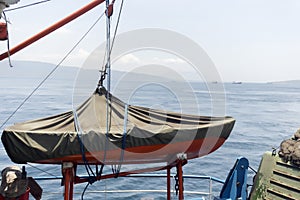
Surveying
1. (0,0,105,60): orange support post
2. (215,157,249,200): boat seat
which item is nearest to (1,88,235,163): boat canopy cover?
(215,157,249,200): boat seat

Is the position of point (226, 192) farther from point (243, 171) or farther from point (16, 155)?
point (16, 155)

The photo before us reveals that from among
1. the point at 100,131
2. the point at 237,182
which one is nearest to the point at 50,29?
the point at 100,131

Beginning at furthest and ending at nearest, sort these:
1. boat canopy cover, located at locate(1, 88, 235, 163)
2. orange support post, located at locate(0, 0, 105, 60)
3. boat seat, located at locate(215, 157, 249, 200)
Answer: boat seat, located at locate(215, 157, 249, 200), orange support post, located at locate(0, 0, 105, 60), boat canopy cover, located at locate(1, 88, 235, 163)

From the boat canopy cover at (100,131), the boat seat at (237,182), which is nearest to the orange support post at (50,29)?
the boat canopy cover at (100,131)

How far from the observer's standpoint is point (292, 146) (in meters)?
5.49

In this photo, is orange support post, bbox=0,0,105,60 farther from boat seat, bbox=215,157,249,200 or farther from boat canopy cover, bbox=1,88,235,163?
boat seat, bbox=215,157,249,200

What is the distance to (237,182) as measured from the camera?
572cm

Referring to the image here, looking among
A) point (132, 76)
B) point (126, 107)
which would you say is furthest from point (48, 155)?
point (132, 76)

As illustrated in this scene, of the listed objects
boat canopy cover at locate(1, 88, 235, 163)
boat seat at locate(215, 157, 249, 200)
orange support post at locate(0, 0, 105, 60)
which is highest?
orange support post at locate(0, 0, 105, 60)

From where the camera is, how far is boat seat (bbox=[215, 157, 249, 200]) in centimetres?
561

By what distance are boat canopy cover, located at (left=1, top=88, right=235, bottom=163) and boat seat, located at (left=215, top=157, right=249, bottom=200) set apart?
0.73m

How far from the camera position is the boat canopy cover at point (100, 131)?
4234 mm

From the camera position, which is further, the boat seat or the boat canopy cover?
the boat seat

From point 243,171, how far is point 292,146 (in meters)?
0.96
